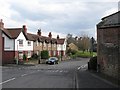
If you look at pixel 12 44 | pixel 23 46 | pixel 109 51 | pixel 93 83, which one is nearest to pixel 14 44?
pixel 12 44

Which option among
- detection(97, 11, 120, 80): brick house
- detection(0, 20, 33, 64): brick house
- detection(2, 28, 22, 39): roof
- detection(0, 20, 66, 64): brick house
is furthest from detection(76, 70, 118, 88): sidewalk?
detection(2, 28, 22, 39): roof

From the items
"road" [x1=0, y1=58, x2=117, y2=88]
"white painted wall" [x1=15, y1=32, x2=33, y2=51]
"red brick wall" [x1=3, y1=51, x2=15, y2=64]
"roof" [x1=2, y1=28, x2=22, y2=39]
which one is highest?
"roof" [x1=2, y1=28, x2=22, y2=39]

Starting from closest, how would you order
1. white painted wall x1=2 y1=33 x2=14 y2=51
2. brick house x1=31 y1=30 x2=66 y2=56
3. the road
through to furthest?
the road < white painted wall x1=2 y1=33 x2=14 y2=51 < brick house x1=31 y1=30 x2=66 y2=56

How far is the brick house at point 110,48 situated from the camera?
82.8ft

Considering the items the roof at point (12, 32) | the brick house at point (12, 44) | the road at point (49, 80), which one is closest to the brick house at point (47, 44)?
the brick house at point (12, 44)

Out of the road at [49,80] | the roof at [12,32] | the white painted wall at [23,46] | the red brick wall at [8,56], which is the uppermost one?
the roof at [12,32]

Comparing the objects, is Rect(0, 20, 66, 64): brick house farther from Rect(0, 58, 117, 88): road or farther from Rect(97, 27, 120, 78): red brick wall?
Rect(97, 27, 120, 78): red brick wall

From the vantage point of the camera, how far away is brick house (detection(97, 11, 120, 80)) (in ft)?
82.8

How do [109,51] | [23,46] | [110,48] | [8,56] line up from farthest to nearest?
[23,46] → [8,56] → [109,51] → [110,48]

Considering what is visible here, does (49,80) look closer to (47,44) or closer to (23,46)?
(23,46)

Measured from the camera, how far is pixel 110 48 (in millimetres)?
27766

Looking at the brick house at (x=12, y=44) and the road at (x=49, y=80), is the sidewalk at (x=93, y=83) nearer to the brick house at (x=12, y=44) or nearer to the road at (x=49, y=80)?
the road at (x=49, y=80)

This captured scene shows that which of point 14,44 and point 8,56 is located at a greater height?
point 14,44

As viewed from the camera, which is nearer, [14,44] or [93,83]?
[93,83]
